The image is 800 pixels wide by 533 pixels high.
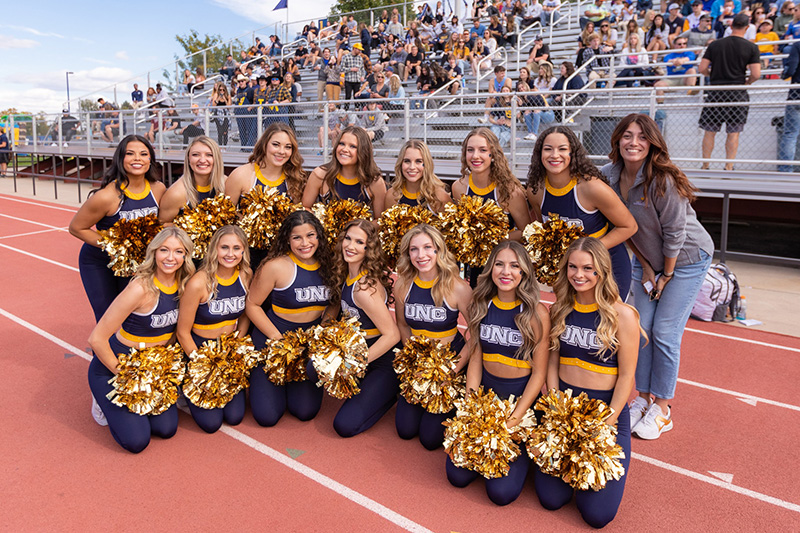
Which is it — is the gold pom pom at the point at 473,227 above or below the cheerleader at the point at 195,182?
below

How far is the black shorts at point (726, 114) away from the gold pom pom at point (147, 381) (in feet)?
21.7

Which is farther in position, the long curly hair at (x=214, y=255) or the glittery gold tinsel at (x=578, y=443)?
the long curly hair at (x=214, y=255)

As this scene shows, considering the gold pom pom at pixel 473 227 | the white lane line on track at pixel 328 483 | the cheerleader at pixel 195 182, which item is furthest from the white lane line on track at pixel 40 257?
the gold pom pom at pixel 473 227

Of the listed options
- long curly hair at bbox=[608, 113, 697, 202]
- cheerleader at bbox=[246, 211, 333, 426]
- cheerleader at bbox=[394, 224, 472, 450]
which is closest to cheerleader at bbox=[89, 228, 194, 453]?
cheerleader at bbox=[246, 211, 333, 426]

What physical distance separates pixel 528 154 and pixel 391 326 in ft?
17.8

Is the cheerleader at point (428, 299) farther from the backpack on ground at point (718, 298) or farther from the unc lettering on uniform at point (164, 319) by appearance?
the backpack on ground at point (718, 298)

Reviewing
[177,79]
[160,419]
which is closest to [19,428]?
[160,419]

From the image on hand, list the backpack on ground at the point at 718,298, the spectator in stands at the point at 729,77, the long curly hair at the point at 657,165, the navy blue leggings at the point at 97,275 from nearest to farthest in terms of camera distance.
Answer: the long curly hair at the point at 657,165 < the navy blue leggings at the point at 97,275 < the backpack on ground at the point at 718,298 < the spectator in stands at the point at 729,77

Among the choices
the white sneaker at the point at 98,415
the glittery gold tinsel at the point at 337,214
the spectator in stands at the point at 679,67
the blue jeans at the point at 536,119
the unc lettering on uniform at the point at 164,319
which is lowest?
the white sneaker at the point at 98,415

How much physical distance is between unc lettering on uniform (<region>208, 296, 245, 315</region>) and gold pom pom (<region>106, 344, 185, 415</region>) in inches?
14.6

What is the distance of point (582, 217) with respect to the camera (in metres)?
3.41

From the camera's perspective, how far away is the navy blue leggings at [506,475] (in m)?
2.86

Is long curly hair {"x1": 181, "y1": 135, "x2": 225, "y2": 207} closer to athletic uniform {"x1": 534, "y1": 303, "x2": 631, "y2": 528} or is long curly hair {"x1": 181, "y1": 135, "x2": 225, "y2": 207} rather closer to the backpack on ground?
athletic uniform {"x1": 534, "y1": 303, "x2": 631, "y2": 528}

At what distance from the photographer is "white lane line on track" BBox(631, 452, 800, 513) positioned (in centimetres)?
288
